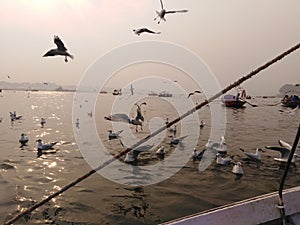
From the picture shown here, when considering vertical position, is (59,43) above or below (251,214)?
above

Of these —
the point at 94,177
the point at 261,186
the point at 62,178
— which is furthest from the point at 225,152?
the point at 62,178

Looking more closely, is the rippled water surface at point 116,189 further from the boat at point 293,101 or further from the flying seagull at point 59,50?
the boat at point 293,101

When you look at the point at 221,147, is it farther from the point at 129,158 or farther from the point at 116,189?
the point at 116,189

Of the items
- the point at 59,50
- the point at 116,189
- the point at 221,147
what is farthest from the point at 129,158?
the point at 59,50

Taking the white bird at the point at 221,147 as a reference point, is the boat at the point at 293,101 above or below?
above

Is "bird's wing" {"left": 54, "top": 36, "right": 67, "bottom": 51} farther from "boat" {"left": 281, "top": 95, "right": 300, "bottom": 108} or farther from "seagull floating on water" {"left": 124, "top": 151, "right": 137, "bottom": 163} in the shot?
"boat" {"left": 281, "top": 95, "right": 300, "bottom": 108}

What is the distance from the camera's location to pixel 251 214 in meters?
4.38

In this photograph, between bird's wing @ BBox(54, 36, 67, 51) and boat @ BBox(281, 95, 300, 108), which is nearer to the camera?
bird's wing @ BBox(54, 36, 67, 51)

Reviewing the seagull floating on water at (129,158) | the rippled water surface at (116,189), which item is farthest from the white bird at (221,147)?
the seagull floating on water at (129,158)

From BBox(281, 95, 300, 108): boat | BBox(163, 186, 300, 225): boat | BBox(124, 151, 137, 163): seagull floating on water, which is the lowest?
BBox(124, 151, 137, 163): seagull floating on water

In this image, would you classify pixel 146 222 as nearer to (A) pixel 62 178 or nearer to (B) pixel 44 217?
(B) pixel 44 217

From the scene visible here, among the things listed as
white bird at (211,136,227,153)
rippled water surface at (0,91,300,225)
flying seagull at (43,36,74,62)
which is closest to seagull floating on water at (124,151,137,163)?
rippled water surface at (0,91,300,225)

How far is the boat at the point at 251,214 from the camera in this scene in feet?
13.6

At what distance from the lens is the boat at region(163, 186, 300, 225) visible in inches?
163
